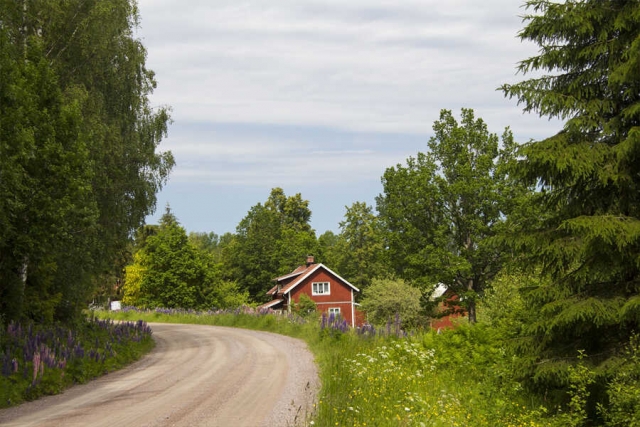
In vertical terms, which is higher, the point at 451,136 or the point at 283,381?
the point at 451,136

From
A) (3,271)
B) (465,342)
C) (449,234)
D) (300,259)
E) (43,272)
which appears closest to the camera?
(465,342)

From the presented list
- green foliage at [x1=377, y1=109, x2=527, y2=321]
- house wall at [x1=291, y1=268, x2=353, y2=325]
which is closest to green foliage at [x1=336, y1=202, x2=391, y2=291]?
house wall at [x1=291, y1=268, x2=353, y2=325]

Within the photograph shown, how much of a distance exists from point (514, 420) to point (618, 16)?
7321mm

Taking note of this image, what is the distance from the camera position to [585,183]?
11758 millimetres

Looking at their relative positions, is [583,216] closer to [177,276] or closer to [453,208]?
[453,208]

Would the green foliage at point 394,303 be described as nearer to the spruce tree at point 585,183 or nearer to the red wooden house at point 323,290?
the red wooden house at point 323,290

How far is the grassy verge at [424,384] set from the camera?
10.0 meters

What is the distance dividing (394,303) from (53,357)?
3708 cm

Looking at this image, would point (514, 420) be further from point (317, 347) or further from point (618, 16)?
point (317, 347)

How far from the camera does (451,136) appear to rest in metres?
43.8

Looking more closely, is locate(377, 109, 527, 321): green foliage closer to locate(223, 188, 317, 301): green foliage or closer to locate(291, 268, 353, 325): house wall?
locate(291, 268, 353, 325): house wall

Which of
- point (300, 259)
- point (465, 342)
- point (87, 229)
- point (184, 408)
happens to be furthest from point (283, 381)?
point (300, 259)

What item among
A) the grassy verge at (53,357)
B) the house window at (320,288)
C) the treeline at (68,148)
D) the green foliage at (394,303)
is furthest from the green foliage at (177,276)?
the grassy verge at (53,357)

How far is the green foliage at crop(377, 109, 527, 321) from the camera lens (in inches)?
1612
